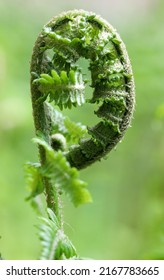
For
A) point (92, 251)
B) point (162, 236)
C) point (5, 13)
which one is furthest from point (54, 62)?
point (5, 13)

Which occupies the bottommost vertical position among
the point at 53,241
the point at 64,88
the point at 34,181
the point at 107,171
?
the point at 53,241

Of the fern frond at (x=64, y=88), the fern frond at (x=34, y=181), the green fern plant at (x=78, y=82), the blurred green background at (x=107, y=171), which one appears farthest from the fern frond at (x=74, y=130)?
the blurred green background at (x=107, y=171)

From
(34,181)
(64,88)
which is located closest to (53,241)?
(34,181)

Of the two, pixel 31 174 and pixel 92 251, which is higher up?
pixel 92 251

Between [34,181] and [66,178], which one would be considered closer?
[66,178]

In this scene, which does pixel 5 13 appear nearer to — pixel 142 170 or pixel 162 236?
pixel 142 170

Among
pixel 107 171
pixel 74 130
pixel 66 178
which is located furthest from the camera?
pixel 107 171

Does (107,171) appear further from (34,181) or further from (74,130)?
(34,181)
